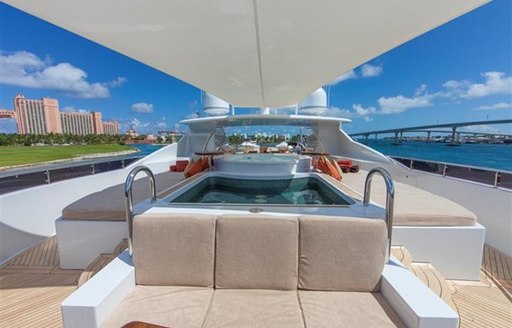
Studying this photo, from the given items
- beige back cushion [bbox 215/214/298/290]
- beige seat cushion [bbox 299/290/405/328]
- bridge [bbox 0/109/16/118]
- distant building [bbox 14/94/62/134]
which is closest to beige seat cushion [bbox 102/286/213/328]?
beige back cushion [bbox 215/214/298/290]

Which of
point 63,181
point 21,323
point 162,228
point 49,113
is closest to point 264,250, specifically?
point 162,228

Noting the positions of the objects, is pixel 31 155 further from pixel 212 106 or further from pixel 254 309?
pixel 254 309

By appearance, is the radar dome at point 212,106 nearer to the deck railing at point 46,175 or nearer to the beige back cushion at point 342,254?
the deck railing at point 46,175

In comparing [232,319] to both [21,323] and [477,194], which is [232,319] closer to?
[21,323]

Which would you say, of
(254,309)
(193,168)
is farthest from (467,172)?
(193,168)

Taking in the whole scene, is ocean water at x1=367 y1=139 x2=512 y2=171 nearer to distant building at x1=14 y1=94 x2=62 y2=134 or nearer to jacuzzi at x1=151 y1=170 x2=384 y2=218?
jacuzzi at x1=151 y1=170 x2=384 y2=218

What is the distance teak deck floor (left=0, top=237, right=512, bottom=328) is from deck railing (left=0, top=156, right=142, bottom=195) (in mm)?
995

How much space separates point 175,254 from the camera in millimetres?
1661

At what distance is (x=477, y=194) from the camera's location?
3.57 meters

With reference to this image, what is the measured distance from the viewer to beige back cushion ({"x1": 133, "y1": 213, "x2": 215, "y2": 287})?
1.66 metres

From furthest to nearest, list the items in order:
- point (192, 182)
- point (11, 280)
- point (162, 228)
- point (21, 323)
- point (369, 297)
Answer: point (192, 182) < point (11, 280) < point (21, 323) < point (162, 228) < point (369, 297)

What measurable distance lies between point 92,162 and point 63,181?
2.88 ft

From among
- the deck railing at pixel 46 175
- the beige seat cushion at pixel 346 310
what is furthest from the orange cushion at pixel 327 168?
the deck railing at pixel 46 175

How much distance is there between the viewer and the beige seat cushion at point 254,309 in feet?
4.43
